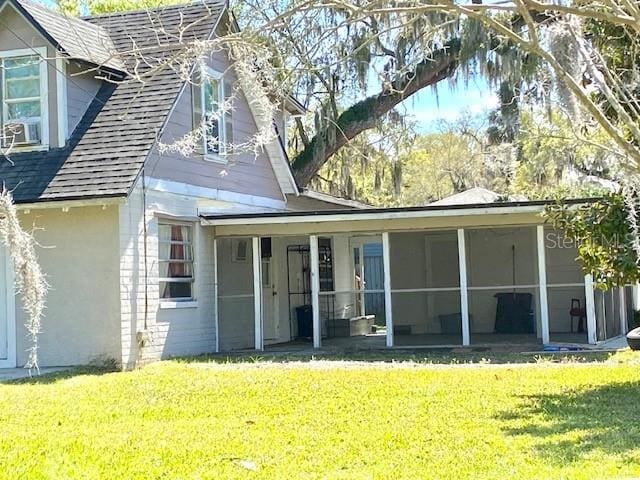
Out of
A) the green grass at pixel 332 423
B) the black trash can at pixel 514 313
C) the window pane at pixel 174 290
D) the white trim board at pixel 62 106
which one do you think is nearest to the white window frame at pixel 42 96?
the white trim board at pixel 62 106

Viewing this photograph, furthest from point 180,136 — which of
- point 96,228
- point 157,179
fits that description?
point 96,228

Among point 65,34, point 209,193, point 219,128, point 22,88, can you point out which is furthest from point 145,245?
point 65,34

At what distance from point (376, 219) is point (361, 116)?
291 inches

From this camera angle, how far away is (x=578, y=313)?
17875 mm

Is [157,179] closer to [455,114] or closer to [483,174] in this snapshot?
[483,174]

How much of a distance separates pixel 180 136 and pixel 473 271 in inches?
341

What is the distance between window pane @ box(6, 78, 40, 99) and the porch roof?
353 cm

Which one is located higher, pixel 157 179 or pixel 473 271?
pixel 157 179

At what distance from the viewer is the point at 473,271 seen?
65.1 feet

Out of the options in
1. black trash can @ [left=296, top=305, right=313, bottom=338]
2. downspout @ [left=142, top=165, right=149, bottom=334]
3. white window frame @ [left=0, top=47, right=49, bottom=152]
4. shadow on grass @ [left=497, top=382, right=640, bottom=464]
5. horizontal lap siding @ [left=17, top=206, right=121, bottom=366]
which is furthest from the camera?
black trash can @ [left=296, top=305, right=313, bottom=338]

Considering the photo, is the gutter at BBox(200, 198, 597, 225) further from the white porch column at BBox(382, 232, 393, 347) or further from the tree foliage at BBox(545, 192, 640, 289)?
the tree foliage at BBox(545, 192, 640, 289)

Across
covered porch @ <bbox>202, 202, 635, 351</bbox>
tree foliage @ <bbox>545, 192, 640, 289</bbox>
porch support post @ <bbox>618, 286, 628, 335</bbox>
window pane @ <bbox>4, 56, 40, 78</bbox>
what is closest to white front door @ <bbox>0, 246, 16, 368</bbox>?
window pane @ <bbox>4, 56, 40, 78</bbox>

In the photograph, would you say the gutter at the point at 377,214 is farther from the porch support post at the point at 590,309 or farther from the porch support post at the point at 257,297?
the porch support post at the point at 590,309

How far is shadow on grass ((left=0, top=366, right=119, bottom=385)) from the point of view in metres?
11.2
